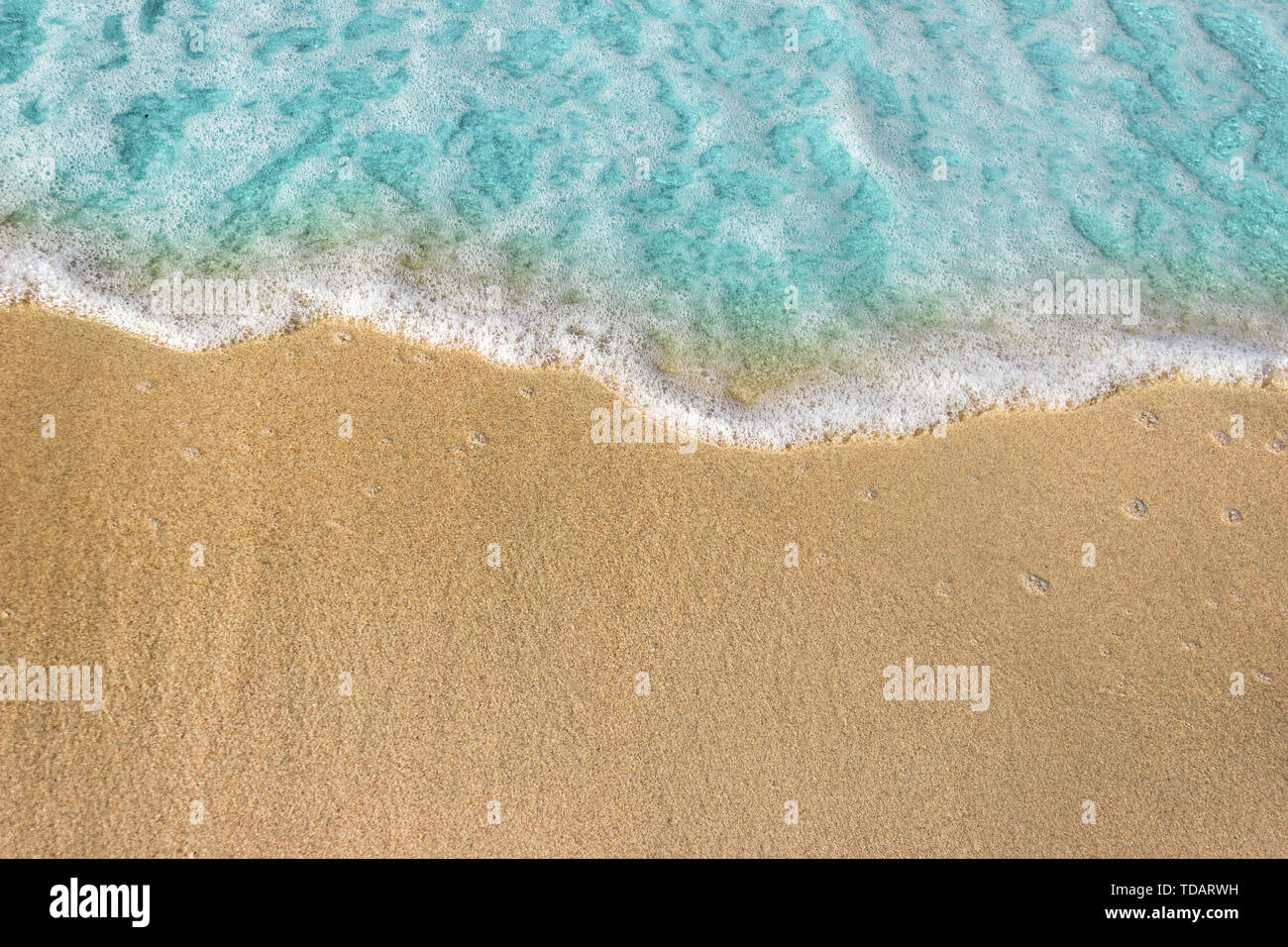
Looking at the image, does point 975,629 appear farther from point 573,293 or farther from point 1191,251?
point 1191,251

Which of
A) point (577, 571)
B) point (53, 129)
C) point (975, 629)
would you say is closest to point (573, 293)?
point (577, 571)

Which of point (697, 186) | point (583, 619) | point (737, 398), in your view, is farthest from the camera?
point (697, 186)

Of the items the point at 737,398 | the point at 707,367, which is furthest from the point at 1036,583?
the point at 707,367

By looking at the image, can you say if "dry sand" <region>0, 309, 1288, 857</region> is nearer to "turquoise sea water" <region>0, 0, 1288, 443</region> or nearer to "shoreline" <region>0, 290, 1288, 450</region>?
"shoreline" <region>0, 290, 1288, 450</region>

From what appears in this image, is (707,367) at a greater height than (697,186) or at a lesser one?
lesser

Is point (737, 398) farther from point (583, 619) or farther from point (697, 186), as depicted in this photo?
point (697, 186)

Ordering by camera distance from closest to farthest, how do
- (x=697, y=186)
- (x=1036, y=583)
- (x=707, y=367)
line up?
(x=1036, y=583)
(x=707, y=367)
(x=697, y=186)
